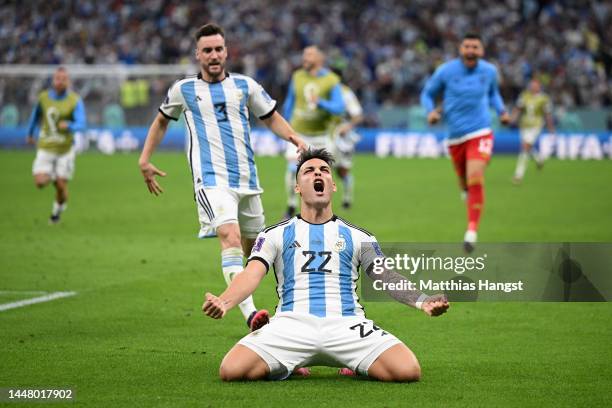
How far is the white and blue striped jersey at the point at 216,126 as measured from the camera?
9055mm

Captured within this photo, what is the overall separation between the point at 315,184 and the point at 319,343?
1027 millimetres

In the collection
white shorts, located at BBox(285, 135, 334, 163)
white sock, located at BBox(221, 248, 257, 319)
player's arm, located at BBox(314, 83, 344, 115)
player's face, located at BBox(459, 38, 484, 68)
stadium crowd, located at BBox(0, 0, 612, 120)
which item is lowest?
white sock, located at BBox(221, 248, 257, 319)

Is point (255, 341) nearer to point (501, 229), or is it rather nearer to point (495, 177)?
point (501, 229)

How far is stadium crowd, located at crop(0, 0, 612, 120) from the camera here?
36906 mm

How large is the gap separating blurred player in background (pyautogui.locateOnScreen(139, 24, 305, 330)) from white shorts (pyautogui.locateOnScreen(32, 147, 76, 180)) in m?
9.14

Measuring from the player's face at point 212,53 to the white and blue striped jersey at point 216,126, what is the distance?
0.14 meters

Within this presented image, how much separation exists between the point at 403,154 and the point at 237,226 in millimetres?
26870

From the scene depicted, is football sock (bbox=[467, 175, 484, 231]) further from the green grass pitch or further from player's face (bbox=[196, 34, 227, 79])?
player's face (bbox=[196, 34, 227, 79])

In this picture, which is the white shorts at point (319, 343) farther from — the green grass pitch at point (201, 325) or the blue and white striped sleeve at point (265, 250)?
the blue and white striped sleeve at point (265, 250)

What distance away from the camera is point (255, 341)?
23.3ft

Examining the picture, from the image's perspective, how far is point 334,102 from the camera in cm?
1841

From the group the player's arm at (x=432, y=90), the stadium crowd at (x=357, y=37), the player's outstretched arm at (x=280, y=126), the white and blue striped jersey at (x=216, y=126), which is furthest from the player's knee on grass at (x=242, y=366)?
the stadium crowd at (x=357, y=37)

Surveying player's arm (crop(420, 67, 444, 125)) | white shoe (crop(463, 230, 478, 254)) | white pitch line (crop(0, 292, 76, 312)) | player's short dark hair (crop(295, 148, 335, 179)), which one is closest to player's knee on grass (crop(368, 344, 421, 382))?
player's short dark hair (crop(295, 148, 335, 179))

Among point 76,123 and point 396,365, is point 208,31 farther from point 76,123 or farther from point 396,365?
point 76,123
